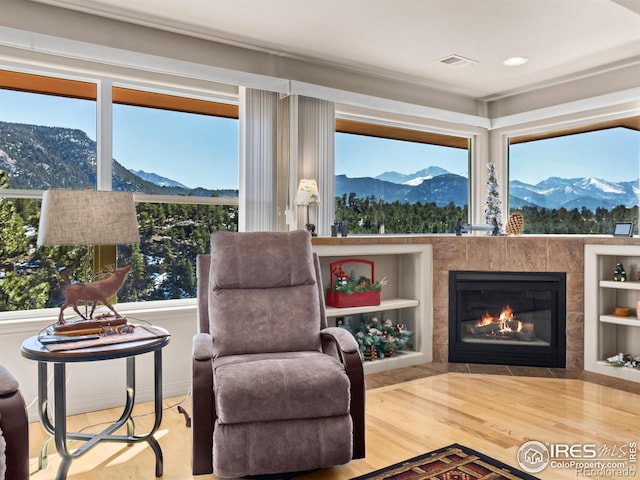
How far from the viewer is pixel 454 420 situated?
10.1 ft

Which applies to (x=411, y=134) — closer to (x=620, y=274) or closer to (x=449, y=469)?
(x=620, y=274)

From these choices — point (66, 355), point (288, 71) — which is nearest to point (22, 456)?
point (66, 355)

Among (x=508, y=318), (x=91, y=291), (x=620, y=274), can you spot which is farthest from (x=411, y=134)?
(x=91, y=291)

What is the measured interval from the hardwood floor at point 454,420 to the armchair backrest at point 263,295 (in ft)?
2.07

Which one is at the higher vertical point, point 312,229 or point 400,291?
point 312,229

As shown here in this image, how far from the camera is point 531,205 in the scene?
5.16 meters

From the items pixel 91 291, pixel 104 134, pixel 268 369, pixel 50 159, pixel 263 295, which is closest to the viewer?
pixel 268 369

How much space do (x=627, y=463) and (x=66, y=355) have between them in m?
2.57

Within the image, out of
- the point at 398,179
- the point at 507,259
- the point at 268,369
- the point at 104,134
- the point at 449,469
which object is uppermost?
the point at 104,134

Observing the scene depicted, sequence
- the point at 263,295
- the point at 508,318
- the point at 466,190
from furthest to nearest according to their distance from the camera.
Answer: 1. the point at 466,190
2. the point at 508,318
3. the point at 263,295

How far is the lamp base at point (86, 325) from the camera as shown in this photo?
243 centimetres

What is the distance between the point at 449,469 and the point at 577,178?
340cm

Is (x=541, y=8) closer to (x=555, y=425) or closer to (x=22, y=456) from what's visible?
(x=555, y=425)

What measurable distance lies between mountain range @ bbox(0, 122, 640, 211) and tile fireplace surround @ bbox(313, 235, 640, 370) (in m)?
0.68
